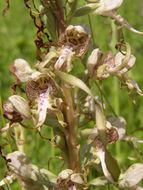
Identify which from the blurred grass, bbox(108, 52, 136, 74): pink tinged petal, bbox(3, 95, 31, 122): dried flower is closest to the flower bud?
bbox(108, 52, 136, 74): pink tinged petal

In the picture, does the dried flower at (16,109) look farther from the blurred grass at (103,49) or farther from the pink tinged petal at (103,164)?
the blurred grass at (103,49)

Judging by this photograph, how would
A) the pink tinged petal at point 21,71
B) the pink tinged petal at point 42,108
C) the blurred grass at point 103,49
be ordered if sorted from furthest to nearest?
the blurred grass at point 103,49
the pink tinged petal at point 21,71
the pink tinged petal at point 42,108

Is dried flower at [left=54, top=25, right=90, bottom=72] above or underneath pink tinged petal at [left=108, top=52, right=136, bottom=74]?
above

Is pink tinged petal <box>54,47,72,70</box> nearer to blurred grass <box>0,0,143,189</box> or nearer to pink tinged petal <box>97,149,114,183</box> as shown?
pink tinged petal <box>97,149,114,183</box>

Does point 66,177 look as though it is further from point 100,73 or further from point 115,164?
point 100,73

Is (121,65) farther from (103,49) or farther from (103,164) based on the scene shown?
(103,49)

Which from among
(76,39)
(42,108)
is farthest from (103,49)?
(42,108)

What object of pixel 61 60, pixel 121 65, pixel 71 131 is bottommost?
pixel 71 131

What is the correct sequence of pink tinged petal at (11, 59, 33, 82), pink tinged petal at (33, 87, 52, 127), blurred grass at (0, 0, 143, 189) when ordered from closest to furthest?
pink tinged petal at (33, 87, 52, 127) < pink tinged petal at (11, 59, 33, 82) < blurred grass at (0, 0, 143, 189)

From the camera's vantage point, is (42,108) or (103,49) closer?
(42,108)

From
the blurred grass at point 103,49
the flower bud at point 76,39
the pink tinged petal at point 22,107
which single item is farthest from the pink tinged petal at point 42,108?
the blurred grass at point 103,49

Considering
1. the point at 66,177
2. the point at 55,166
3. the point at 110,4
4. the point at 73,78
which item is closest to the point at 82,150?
the point at 66,177
